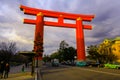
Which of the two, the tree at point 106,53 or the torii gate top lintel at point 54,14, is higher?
the torii gate top lintel at point 54,14

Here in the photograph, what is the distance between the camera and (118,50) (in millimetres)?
75500

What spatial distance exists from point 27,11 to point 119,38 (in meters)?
41.3

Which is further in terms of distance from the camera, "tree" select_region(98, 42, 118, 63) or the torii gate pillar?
"tree" select_region(98, 42, 118, 63)

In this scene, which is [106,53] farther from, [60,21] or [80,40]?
[60,21]

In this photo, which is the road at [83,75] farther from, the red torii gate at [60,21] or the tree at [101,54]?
the tree at [101,54]

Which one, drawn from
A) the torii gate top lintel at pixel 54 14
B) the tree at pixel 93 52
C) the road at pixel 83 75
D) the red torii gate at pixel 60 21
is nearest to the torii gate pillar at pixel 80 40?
the red torii gate at pixel 60 21

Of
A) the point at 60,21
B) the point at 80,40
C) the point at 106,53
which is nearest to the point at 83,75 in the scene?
the point at 60,21

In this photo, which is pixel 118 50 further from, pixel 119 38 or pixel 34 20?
pixel 34 20

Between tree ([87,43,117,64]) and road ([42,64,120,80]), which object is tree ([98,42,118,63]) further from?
road ([42,64,120,80])

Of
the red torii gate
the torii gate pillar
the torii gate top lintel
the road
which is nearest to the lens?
the road

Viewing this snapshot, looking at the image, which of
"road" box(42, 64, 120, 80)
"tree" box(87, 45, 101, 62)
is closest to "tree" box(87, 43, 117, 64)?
"tree" box(87, 45, 101, 62)

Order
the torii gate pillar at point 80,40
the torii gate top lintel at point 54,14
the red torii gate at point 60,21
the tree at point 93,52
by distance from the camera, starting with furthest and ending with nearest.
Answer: the tree at point 93,52, the torii gate pillar at point 80,40, the red torii gate at point 60,21, the torii gate top lintel at point 54,14

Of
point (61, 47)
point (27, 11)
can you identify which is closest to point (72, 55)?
point (61, 47)

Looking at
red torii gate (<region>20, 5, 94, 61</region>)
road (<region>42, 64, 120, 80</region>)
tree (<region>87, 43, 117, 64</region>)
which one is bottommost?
road (<region>42, 64, 120, 80</region>)
